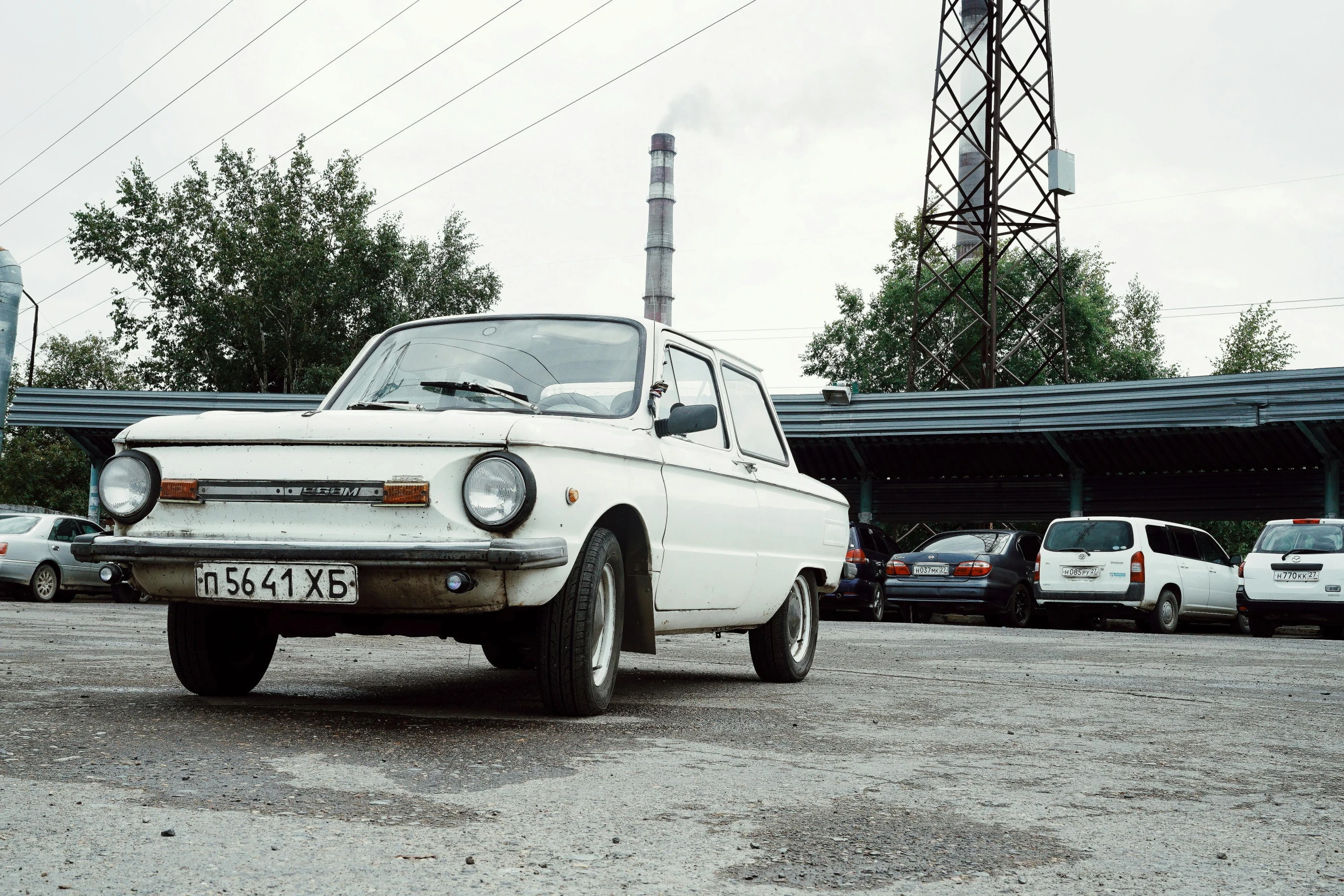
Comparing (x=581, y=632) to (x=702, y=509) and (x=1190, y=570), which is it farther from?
(x=1190, y=570)

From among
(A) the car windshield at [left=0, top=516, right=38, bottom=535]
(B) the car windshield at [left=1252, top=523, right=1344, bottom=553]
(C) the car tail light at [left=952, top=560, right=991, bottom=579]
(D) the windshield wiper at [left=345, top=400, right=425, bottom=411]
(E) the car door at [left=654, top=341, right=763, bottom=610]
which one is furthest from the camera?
(A) the car windshield at [left=0, top=516, right=38, bottom=535]

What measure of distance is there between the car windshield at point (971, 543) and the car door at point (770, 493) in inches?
506

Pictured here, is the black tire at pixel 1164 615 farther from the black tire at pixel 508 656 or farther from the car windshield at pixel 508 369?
the car windshield at pixel 508 369

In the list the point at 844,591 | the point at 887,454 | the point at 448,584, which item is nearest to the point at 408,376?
the point at 448,584

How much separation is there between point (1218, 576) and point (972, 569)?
383 cm

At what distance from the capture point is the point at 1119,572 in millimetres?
19016

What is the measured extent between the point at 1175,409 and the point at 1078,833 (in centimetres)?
2125

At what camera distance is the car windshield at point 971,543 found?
2053 centimetres

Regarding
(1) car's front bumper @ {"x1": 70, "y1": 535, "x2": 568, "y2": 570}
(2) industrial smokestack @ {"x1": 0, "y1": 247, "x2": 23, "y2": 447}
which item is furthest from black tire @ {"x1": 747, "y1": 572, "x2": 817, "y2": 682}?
(2) industrial smokestack @ {"x1": 0, "y1": 247, "x2": 23, "y2": 447}

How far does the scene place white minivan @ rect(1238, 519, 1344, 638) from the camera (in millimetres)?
18078

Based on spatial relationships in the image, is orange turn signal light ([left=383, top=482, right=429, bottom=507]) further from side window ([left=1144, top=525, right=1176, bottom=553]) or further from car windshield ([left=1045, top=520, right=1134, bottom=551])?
side window ([left=1144, top=525, right=1176, bottom=553])

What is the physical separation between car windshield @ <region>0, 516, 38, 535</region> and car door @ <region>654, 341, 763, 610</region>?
A: 17445 millimetres

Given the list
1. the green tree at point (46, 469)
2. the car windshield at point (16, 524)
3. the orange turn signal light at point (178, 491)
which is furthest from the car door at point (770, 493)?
the green tree at point (46, 469)

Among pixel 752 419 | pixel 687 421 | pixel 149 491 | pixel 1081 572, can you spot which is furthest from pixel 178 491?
pixel 1081 572
